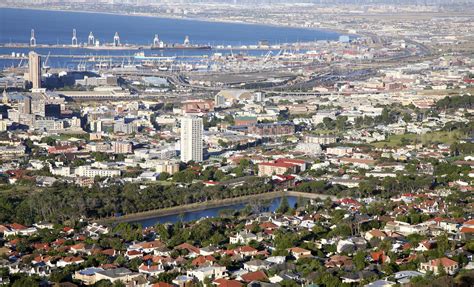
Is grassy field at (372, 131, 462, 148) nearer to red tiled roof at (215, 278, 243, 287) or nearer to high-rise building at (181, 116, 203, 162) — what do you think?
high-rise building at (181, 116, 203, 162)

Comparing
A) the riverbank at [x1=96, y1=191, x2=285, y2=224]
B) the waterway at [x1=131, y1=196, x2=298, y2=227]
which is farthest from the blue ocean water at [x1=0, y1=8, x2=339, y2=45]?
the waterway at [x1=131, y1=196, x2=298, y2=227]

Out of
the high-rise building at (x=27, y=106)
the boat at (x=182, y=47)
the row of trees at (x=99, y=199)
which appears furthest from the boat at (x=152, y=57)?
the row of trees at (x=99, y=199)

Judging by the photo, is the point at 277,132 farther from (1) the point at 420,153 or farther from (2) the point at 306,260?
(2) the point at 306,260

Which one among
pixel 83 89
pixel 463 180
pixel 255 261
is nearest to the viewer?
pixel 255 261

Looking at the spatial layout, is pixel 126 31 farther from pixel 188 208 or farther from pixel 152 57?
pixel 188 208

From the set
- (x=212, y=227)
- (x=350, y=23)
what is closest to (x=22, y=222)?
(x=212, y=227)

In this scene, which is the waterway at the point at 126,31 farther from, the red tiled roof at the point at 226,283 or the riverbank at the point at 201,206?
the red tiled roof at the point at 226,283

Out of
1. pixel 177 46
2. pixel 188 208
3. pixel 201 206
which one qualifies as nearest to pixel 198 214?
pixel 188 208
